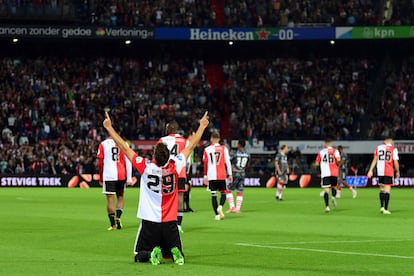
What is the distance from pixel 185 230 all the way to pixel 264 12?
141 feet

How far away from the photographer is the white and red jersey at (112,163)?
22953 millimetres

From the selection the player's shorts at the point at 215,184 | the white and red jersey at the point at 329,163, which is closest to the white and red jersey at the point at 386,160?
the white and red jersey at the point at 329,163

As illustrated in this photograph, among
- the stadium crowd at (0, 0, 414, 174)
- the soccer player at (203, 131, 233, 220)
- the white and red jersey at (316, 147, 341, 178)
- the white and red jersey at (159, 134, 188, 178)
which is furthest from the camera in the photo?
the stadium crowd at (0, 0, 414, 174)

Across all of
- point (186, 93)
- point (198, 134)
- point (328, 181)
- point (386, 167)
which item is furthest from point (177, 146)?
point (186, 93)

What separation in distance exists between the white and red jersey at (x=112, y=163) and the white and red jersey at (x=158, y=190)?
820 centimetres

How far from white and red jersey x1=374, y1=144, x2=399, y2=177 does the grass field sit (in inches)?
Result: 51.3

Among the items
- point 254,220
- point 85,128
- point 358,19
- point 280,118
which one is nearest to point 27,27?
point 85,128

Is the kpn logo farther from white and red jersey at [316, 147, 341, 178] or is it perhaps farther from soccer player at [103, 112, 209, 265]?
soccer player at [103, 112, 209, 265]

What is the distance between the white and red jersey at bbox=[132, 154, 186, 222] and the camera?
14.7 metres

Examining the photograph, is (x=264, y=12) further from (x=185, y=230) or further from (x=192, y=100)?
(x=185, y=230)

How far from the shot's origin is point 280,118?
194ft

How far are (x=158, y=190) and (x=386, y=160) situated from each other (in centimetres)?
1616

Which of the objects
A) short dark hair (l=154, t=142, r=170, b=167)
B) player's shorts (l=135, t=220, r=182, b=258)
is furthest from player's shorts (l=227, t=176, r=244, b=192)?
short dark hair (l=154, t=142, r=170, b=167)

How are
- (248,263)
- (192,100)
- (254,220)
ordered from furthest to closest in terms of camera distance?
(192,100) < (254,220) < (248,263)
